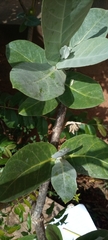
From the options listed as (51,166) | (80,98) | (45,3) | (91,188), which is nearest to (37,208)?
(51,166)

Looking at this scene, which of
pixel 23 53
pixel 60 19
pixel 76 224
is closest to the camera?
pixel 60 19

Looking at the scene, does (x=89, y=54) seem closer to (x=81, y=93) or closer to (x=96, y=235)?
(x=81, y=93)

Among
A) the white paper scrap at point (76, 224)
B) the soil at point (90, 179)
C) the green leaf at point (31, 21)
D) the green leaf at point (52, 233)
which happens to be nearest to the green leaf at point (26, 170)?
the green leaf at point (52, 233)

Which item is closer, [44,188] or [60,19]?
[60,19]

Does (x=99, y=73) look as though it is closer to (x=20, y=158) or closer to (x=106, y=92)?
(x=106, y=92)

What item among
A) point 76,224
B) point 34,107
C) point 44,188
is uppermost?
point 34,107

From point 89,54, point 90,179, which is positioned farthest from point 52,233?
point 90,179

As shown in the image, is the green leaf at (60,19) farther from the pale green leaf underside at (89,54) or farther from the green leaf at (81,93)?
the green leaf at (81,93)
